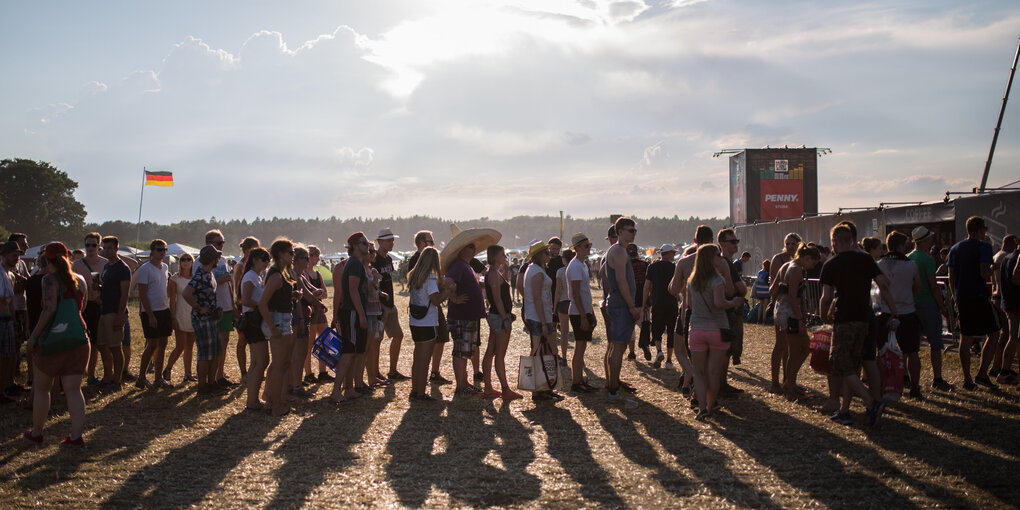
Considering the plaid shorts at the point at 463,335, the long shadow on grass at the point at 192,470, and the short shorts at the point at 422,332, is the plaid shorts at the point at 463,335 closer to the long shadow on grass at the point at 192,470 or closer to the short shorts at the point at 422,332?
the short shorts at the point at 422,332

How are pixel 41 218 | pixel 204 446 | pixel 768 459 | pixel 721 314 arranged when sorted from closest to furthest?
pixel 768 459 → pixel 204 446 → pixel 721 314 → pixel 41 218

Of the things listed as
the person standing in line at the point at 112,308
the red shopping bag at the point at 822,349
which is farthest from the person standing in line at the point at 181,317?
the red shopping bag at the point at 822,349

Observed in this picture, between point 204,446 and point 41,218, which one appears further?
point 41,218

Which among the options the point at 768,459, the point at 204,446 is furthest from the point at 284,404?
the point at 768,459

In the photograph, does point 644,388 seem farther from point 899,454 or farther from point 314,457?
point 314,457

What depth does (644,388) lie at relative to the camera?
7867mm

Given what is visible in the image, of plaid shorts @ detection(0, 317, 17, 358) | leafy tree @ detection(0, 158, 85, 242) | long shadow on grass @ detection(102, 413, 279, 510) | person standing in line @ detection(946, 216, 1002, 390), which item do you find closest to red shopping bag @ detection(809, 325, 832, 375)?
person standing in line @ detection(946, 216, 1002, 390)

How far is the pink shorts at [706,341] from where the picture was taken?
602 centimetres

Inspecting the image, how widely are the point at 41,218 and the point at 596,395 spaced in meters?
76.9

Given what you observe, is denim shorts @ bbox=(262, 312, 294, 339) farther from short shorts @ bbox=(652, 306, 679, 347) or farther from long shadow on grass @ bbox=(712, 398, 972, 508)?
short shorts @ bbox=(652, 306, 679, 347)

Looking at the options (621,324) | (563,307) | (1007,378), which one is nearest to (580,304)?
(621,324)

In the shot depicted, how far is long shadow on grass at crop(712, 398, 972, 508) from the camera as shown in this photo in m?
4.09

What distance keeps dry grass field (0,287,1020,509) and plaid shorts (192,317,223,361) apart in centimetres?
59

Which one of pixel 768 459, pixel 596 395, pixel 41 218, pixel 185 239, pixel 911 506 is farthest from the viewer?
pixel 185 239
